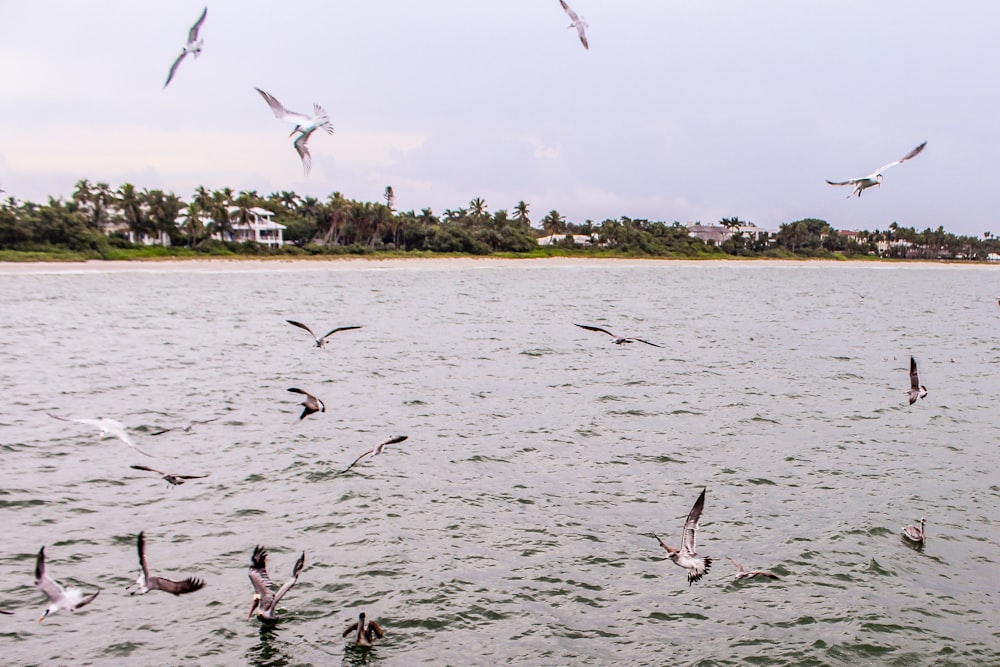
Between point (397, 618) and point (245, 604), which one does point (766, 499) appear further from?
point (245, 604)

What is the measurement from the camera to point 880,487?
16500 mm

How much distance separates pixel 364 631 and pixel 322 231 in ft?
379

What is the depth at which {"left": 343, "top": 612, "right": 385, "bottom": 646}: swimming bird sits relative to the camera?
1002 centimetres

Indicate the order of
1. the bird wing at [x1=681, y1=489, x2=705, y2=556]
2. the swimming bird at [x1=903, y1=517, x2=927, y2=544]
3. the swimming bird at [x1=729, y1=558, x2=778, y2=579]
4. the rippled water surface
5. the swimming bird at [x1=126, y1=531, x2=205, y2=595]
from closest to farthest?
the swimming bird at [x1=126, y1=531, x2=205, y2=595] → the bird wing at [x1=681, y1=489, x2=705, y2=556] → the rippled water surface → the swimming bird at [x1=729, y1=558, x2=778, y2=579] → the swimming bird at [x1=903, y1=517, x2=927, y2=544]

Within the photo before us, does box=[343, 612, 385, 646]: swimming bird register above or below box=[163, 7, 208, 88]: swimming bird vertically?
below

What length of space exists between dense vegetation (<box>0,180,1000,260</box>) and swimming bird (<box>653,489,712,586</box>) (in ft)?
293

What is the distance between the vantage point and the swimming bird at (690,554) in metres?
9.81

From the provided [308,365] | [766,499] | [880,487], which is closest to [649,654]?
[766,499]

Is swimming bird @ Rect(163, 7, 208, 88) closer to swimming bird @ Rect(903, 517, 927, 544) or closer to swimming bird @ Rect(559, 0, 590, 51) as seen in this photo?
swimming bird @ Rect(559, 0, 590, 51)

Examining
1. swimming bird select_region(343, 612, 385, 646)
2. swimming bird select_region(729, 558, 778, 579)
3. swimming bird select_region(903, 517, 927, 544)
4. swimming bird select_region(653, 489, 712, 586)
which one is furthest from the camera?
swimming bird select_region(903, 517, 927, 544)

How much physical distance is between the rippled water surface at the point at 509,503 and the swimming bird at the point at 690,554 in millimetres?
305

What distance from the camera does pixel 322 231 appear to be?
121 meters

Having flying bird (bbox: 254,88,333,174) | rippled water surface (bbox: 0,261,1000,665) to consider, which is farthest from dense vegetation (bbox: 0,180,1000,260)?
flying bird (bbox: 254,88,333,174)

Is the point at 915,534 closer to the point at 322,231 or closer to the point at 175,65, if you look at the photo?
the point at 175,65
